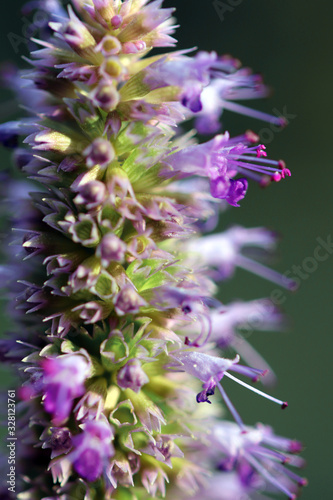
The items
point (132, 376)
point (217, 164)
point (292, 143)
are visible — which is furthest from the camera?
point (292, 143)

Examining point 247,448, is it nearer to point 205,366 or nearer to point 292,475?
point 292,475

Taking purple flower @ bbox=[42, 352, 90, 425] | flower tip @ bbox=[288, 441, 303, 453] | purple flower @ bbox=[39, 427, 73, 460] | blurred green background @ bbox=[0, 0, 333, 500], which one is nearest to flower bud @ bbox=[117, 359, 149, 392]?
purple flower @ bbox=[42, 352, 90, 425]

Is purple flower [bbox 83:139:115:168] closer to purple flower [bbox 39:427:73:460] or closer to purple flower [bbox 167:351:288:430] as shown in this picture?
purple flower [bbox 167:351:288:430]

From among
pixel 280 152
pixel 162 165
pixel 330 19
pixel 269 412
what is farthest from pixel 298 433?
pixel 330 19

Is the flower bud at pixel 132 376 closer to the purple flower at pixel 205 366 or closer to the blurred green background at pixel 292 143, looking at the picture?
the purple flower at pixel 205 366

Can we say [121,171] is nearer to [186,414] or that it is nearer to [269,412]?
[186,414]

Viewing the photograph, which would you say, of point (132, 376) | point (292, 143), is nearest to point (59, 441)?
point (132, 376)
